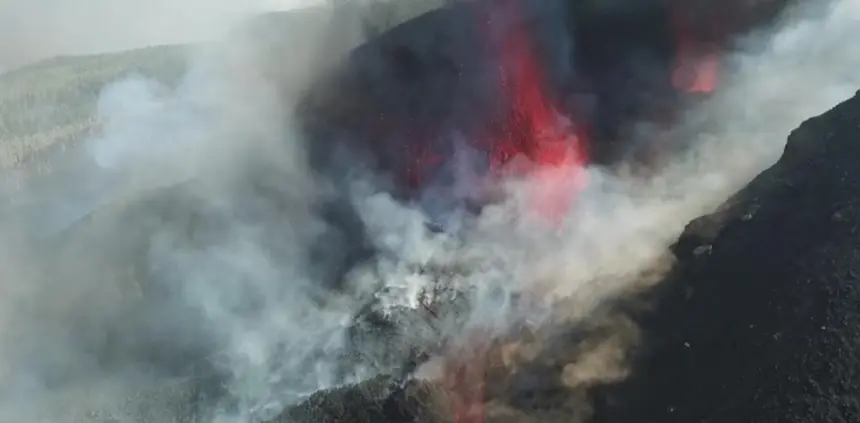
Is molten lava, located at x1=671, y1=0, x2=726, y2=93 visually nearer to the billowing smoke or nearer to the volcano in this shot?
the billowing smoke

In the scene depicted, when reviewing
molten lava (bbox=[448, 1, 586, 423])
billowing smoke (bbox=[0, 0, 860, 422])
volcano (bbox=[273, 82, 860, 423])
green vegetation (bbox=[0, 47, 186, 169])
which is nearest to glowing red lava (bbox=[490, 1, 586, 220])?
molten lava (bbox=[448, 1, 586, 423])

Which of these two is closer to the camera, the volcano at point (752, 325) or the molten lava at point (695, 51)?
the volcano at point (752, 325)

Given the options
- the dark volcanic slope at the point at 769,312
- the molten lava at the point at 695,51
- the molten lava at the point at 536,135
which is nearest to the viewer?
the dark volcanic slope at the point at 769,312

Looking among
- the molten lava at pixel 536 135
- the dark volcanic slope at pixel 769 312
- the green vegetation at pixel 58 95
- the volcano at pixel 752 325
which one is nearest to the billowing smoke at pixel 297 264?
the molten lava at pixel 536 135

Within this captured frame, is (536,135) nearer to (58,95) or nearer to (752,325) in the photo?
(752,325)

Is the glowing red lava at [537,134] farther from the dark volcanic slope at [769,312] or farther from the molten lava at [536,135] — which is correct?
the dark volcanic slope at [769,312]

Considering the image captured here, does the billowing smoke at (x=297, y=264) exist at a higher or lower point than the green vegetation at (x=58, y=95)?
lower

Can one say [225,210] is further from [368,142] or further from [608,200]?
[608,200]
